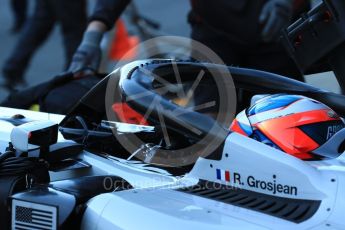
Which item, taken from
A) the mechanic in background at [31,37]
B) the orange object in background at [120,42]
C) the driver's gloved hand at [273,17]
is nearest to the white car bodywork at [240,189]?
the driver's gloved hand at [273,17]

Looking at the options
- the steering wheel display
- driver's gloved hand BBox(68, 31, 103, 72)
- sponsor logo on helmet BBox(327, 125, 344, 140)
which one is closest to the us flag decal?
the steering wheel display

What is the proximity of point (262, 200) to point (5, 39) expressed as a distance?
714cm

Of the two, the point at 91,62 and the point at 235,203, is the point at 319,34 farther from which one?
the point at 91,62

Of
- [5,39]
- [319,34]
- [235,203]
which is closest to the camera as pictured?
[235,203]

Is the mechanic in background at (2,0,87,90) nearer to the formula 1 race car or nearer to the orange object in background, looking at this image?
the orange object in background

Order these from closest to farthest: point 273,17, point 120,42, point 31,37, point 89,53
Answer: point 273,17, point 89,53, point 120,42, point 31,37

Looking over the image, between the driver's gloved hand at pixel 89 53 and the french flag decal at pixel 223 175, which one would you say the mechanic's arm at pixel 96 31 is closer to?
the driver's gloved hand at pixel 89 53

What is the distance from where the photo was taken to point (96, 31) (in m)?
4.02

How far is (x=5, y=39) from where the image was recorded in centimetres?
858

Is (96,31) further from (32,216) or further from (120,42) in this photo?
(120,42)

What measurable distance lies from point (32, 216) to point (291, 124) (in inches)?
30.6

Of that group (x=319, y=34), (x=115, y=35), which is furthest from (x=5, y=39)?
(x=319, y=34)

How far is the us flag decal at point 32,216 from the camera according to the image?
1.91 metres

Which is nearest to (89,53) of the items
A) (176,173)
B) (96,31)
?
(96,31)
